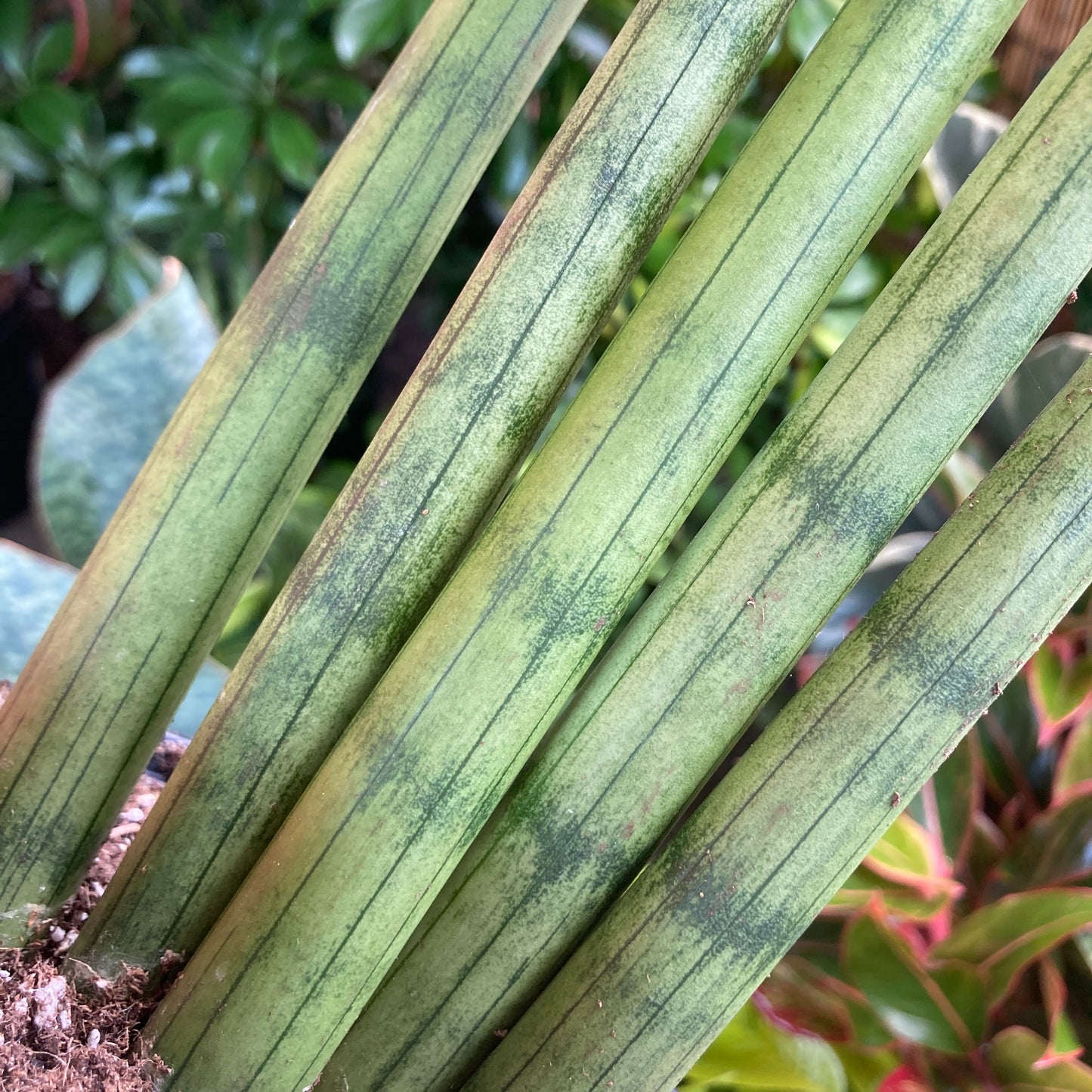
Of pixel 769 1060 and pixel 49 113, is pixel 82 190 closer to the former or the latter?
pixel 49 113

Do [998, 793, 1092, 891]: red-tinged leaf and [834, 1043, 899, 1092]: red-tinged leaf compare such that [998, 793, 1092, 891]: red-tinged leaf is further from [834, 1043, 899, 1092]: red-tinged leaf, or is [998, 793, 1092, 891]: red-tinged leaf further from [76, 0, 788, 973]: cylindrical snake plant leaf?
[76, 0, 788, 973]: cylindrical snake plant leaf

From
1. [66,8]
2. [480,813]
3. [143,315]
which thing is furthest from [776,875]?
[66,8]

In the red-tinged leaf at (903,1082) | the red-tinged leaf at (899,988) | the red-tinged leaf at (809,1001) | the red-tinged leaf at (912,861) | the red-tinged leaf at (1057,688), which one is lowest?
the red-tinged leaf at (809,1001)

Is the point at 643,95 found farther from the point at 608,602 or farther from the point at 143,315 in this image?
the point at 143,315

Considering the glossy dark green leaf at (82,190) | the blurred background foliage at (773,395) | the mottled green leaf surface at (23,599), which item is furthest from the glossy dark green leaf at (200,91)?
the mottled green leaf surface at (23,599)

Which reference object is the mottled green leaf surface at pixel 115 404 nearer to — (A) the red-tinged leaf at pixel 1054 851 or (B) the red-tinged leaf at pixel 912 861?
(B) the red-tinged leaf at pixel 912 861
